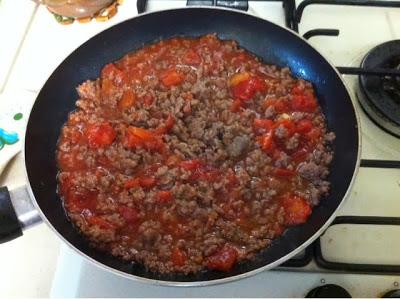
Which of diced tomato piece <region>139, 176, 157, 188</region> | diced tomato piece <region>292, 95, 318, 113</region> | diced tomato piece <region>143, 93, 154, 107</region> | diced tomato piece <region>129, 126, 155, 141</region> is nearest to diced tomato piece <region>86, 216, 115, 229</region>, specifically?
diced tomato piece <region>139, 176, 157, 188</region>

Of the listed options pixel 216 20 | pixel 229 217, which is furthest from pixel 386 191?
pixel 216 20

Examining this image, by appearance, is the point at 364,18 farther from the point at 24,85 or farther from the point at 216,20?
the point at 24,85

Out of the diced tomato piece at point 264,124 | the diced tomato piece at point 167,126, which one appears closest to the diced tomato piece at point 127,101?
the diced tomato piece at point 167,126

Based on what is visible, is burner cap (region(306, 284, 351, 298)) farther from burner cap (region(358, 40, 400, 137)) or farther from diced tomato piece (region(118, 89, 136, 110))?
diced tomato piece (region(118, 89, 136, 110))

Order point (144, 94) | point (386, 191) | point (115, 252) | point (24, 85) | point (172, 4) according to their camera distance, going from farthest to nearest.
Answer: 1. point (172, 4)
2. point (24, 85)
3. point (144, 94)
4. point (386, 191)
5. point (115, 252)

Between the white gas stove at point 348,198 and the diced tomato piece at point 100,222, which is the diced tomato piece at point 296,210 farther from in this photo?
the diced tomato piece at point 100,222
